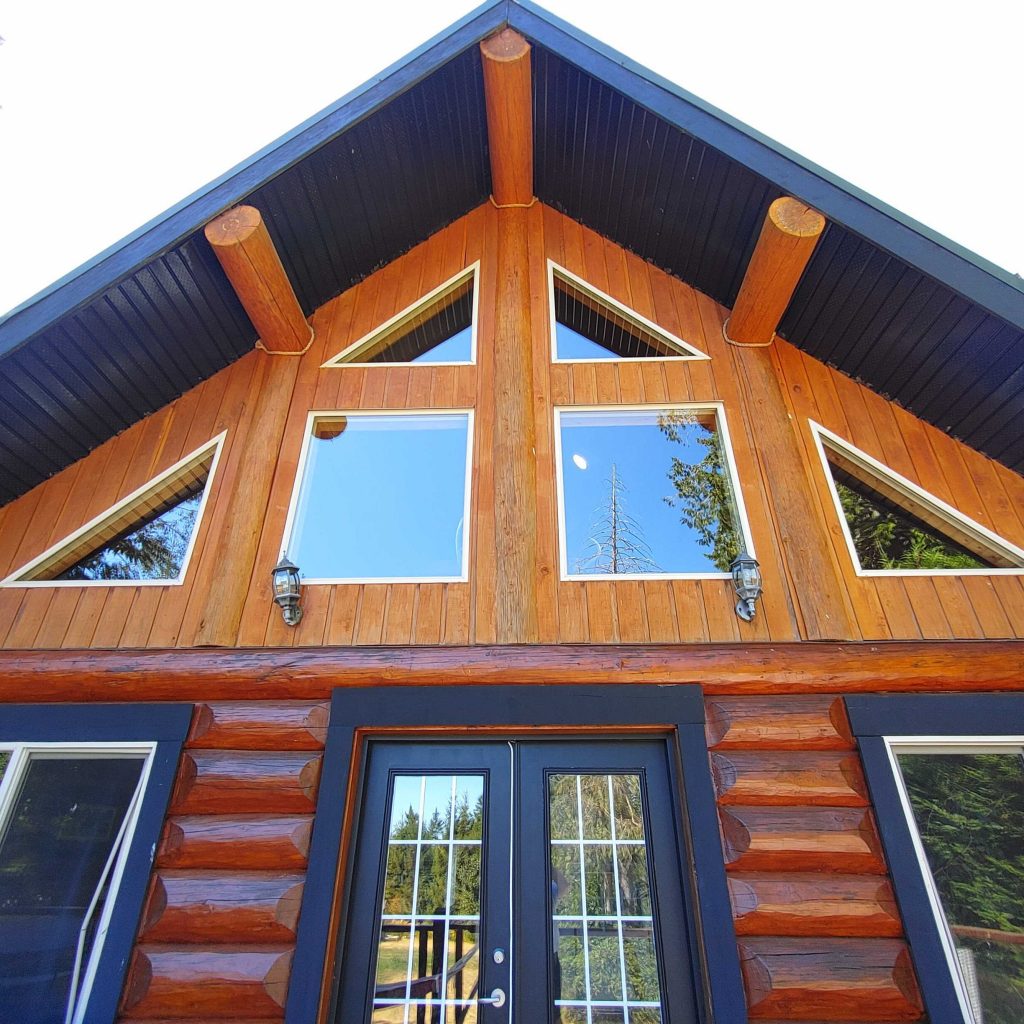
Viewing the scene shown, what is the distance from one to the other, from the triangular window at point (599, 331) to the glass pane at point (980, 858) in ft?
9.92

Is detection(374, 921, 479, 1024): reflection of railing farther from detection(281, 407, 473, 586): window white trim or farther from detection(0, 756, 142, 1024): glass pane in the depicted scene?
detection(281, 407, 473, 586): window white trim

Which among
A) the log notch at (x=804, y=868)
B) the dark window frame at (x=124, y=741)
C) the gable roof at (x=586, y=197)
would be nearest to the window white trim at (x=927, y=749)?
the log notch at (x=804, y=868)

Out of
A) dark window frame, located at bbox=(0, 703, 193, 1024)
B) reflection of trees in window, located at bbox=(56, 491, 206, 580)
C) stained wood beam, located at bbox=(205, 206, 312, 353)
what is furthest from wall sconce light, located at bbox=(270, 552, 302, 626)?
stained wood beam, located at bbox=(205, 206, 312, 353)

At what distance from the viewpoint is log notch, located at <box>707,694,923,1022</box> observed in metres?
2.79

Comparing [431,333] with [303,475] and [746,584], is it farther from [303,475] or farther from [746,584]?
[746,584]

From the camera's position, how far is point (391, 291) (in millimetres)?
5430

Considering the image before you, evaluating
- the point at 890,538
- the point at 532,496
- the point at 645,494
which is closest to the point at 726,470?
the point at 645,494

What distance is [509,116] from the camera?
5.18 metres

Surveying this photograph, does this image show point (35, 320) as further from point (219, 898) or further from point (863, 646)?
point (863, 646)

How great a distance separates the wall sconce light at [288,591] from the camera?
3.65m

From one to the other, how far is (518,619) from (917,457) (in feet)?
9.36

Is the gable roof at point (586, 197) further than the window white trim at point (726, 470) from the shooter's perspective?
Yes

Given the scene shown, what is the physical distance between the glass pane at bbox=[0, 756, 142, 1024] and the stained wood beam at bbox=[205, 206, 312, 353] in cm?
300

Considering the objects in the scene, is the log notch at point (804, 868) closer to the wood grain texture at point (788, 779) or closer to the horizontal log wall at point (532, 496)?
the wood grain texture at point (788, 779)
